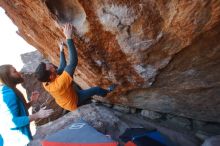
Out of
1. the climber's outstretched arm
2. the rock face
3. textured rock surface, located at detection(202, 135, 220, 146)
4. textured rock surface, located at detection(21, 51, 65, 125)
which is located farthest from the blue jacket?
textured rock surface, located at detection(21, 51, 65, 125)

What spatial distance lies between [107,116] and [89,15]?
2.75 metres

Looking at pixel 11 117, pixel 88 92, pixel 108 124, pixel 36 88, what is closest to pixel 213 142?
pixel 108 124

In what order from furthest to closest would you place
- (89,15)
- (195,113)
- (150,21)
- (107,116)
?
(107,116) < (195,113) < (89,15) < (150,21)

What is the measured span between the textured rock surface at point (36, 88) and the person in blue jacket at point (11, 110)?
161 inches

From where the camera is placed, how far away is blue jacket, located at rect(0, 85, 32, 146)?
442 centimetres

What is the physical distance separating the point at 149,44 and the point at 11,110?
7.26ft

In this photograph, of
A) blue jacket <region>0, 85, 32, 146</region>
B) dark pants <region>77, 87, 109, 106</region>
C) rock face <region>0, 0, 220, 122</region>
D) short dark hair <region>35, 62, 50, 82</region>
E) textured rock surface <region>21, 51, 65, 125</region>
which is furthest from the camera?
textured rock surface <region>21, 51, 65, 125</region>

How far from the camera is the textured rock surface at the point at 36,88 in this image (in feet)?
29.2

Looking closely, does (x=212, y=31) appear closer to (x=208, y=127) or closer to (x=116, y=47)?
(x=116, y=47)

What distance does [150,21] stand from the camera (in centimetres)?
397

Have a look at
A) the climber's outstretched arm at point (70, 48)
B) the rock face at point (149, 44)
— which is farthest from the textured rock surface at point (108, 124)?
the climber's outstretched arm at point (70, 48)

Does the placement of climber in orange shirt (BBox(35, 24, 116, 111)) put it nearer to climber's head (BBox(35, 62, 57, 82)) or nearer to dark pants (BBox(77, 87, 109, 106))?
climber's head (BBox(35, 62, 57, 82))

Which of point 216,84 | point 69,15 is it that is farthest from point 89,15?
point 216,84

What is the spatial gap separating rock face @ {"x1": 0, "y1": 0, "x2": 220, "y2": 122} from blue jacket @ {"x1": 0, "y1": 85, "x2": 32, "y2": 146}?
128 cm
